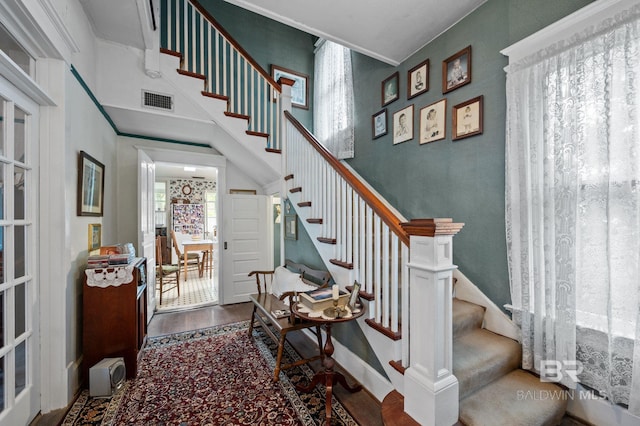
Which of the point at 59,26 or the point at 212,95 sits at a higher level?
the point at 212,95

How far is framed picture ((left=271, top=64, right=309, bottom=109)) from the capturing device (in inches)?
179

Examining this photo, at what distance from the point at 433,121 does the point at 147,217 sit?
3.72m

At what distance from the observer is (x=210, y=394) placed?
2068 mm

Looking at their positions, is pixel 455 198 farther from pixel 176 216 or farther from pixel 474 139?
pixel 176 216

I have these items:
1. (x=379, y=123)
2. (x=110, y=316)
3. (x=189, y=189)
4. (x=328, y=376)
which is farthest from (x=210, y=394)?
(x=189, y=189)

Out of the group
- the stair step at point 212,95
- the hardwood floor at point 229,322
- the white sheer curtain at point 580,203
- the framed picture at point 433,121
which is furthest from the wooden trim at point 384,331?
the stair step at point 212,95

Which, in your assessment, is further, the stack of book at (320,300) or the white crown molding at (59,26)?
the stack of book at (320,300)

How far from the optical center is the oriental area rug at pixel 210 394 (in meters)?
1.81

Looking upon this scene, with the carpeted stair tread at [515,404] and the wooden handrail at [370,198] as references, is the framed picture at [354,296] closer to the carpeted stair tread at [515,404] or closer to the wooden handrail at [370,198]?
the wooden handrail at [370,198]

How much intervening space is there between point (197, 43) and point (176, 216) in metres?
5.23

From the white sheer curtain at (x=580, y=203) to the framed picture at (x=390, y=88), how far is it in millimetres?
1242

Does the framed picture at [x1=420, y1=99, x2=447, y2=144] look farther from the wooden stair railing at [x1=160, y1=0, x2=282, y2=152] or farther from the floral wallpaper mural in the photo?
the floral wallpaper mural

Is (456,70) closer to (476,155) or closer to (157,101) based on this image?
(476,155)

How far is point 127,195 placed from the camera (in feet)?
11.9
